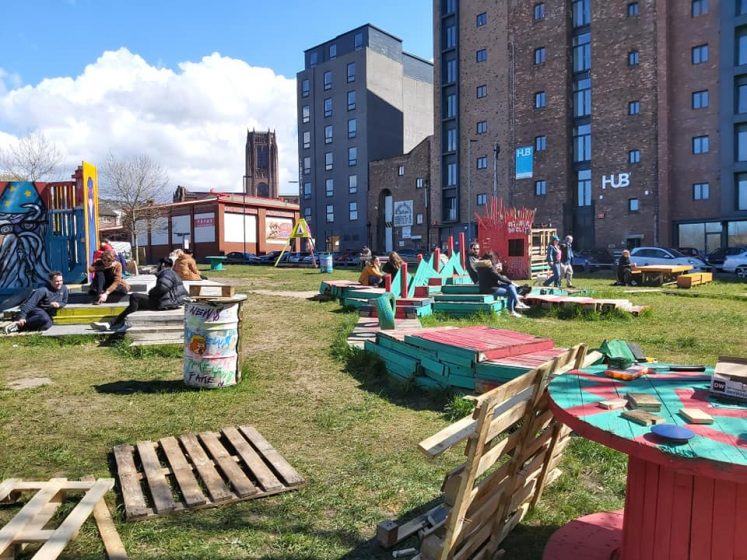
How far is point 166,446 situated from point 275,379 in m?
2.68

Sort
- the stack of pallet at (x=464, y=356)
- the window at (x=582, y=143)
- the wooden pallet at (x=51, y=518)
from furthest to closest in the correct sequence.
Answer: the window at (x=582, y=143), the stack of pallet at (x=464, y=356), the wooden pallet at (x=51, y=518)

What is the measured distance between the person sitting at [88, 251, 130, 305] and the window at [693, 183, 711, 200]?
37.0 metres

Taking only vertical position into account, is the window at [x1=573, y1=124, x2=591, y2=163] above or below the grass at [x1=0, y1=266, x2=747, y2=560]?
above

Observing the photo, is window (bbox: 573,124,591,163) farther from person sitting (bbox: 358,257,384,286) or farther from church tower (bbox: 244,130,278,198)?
church tower (bbox: 244,130,278,198)

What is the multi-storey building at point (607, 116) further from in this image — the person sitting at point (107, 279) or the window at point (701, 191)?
the person sitting at point (107, 279)

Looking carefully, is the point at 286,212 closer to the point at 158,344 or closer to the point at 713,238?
the point at 713,238

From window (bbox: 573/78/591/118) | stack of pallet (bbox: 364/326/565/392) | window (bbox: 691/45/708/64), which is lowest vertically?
stack of pallet (bbox: 364/326/565/392)

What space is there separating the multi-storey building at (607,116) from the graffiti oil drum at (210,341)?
36995 millimetres

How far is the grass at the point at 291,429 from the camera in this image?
3520 millimetres

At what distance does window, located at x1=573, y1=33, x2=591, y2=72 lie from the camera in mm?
41688

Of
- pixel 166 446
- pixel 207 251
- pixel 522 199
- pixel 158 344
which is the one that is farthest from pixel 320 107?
pixel 166 446

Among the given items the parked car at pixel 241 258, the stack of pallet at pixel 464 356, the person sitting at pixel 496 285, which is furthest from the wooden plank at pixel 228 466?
the parked car at pixel 241 258

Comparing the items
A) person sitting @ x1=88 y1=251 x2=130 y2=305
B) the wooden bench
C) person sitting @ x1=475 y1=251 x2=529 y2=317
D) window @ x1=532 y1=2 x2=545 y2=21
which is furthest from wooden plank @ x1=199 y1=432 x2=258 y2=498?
window @ x1=532 y1=2 x2=545 y2=21

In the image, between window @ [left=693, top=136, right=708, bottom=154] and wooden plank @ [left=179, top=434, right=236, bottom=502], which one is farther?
window @ [left=693, top=136, right=708, bottom=154]
